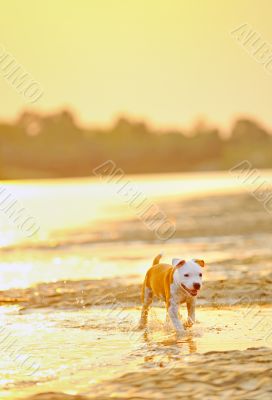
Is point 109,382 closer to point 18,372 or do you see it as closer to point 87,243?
point 18,372

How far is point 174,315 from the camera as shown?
39.1 ft

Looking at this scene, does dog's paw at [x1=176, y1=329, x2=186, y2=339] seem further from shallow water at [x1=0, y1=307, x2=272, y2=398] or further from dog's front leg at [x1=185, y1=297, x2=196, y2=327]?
dog's front leg at [x1=185, y1=297, x2=196, y2=327]

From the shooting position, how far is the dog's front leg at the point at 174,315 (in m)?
11.7

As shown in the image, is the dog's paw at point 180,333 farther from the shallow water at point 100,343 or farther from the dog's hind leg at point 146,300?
the dog's hind leg at point 146,300

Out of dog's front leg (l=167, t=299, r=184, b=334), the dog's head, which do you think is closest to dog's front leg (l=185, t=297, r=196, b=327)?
dog's front leg (l=167, t=299, r=184, b=334)

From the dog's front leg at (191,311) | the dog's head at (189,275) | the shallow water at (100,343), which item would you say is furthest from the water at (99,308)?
the dog's head at (189,275)

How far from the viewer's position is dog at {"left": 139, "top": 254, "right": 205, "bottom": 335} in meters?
11.6

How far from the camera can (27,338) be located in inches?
452

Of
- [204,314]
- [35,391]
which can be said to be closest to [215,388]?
[35,391]

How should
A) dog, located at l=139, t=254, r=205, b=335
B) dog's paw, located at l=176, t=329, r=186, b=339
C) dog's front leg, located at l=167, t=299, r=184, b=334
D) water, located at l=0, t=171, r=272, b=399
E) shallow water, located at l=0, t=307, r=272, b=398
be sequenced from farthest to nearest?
dog's front leg, located at l=167, t=299, r=184, b=334
dog, located at l=139, t=254, r=205, b=335
dog's paw, located at l=176, t=329, r=186, b=339
water, located at l=0, t=171, r=272, b=399
shallow water, located at l=0, t=307, r=272, b=398

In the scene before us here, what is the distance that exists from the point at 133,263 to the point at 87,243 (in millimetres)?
7064

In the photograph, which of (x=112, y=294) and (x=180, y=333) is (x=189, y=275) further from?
(x=112, y=294)

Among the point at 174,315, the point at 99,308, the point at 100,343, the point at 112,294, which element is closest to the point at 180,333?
the point at 174,315

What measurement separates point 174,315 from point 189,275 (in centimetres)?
74
